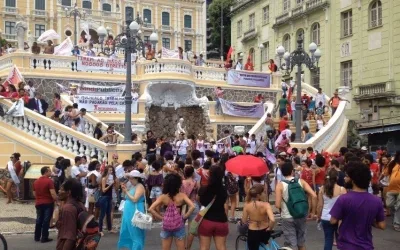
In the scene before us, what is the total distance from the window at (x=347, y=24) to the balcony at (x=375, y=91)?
12.7 ft

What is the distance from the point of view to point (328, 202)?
353 inches

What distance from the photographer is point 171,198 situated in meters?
8.12

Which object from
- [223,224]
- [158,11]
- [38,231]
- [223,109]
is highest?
[158,11]

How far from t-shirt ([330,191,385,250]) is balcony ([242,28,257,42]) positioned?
137 ft

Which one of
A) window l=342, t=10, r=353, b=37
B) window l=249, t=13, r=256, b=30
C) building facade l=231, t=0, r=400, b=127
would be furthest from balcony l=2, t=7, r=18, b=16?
window l=342, t=10, r=353, b=37

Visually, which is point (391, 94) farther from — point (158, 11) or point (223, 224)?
point (158, 11)

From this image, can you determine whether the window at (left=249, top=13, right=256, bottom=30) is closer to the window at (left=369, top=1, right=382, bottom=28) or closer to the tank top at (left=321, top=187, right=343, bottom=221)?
the window at (left=369, top=1, right=382, bottom=28)

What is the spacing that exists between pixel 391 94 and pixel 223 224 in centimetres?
2564

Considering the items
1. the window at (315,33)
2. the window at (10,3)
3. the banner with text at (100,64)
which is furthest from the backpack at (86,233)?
the window at (10,3)

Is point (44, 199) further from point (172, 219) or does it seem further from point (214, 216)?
point (214, 216)

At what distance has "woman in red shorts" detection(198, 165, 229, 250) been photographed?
7871 millimetres

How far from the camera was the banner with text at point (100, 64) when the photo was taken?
24.9 m

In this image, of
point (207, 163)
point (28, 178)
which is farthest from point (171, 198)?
point (28, 178)

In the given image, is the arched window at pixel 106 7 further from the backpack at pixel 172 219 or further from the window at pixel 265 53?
the backpack at pixel 172 219
